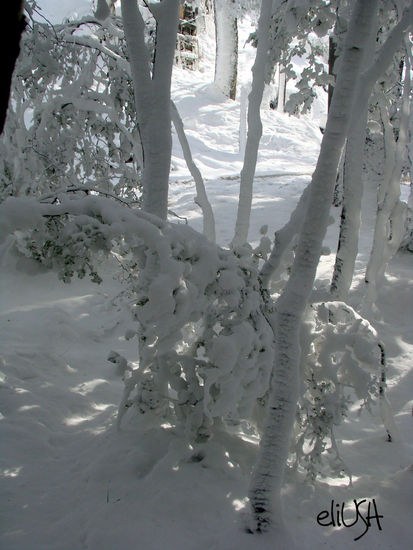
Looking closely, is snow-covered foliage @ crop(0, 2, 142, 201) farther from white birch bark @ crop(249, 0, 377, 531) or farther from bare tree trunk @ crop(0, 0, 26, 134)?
bare tree trunk @ crop(0, 0, 26, 134)

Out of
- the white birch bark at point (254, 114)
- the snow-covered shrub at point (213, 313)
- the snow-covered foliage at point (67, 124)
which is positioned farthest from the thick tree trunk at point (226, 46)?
the snow-covered shrub at point (213, 313)

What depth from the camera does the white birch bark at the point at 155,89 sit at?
2660 millimetres

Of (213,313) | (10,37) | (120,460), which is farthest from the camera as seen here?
(120,460)

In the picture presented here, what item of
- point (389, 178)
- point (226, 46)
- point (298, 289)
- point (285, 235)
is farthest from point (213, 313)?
point (226, 46)

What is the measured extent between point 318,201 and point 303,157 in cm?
1487

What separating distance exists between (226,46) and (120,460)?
1683cm

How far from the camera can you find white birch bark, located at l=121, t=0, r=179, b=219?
266 cm

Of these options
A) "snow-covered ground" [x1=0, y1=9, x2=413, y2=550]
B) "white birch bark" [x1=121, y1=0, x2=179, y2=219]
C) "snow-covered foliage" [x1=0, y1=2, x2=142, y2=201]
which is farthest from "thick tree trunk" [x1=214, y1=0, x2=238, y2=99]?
"white birch bark" [x1=121, y1=0, x2=179, y2=219]

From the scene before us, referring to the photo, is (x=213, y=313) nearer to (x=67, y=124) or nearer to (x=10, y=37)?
(x=10, y=37)

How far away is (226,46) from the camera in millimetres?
16734

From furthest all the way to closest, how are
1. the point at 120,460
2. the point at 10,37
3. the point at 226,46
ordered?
the point at 226,46 < the point at 120,460 < the point at 10,37

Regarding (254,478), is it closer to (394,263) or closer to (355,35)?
(355,35)

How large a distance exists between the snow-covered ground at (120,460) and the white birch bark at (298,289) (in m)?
0.21

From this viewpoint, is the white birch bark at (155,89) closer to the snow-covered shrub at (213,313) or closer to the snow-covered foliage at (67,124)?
the snow-covered shrub at (213,313)
